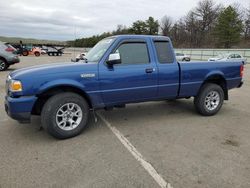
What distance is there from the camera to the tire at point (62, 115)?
4250 millimetres

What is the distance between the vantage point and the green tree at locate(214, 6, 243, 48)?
54.3 m

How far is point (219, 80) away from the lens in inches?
249

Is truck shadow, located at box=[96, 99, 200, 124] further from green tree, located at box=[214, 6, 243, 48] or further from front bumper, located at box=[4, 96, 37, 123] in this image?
green tree, located at box=[214, 6, 243, 48]

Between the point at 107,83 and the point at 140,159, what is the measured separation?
165cm

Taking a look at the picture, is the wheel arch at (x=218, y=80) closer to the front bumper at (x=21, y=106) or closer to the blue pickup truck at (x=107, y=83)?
the blue pickup truck at (x=107, y=83)

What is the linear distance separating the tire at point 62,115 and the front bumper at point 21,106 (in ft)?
0.80

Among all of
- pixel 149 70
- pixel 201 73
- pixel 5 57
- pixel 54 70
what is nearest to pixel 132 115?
pixel 149 70

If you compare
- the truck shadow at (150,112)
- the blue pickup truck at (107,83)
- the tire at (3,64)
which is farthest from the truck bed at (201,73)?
the tire at (3,64)

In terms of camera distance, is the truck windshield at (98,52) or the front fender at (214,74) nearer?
the truck windshield at (98,52)

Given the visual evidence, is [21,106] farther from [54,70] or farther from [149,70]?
[149,70]

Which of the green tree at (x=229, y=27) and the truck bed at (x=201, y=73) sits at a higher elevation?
the green tree at (x=229, y=27)

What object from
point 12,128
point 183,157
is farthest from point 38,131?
point 183,157

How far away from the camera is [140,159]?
369cm

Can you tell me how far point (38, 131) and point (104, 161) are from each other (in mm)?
1863
